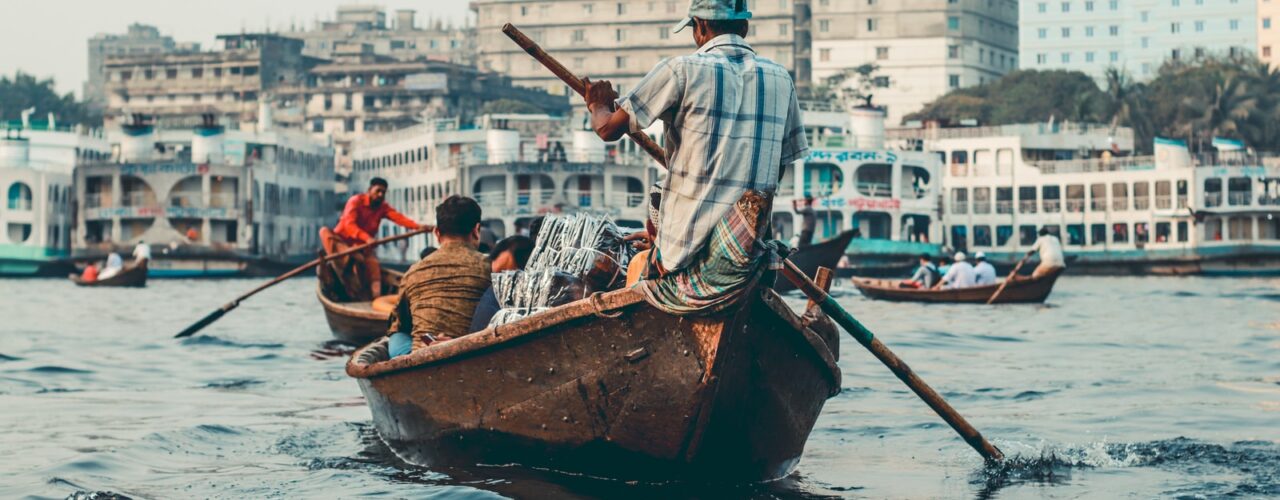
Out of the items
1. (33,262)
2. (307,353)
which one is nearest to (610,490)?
(307,353)

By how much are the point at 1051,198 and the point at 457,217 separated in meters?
56.6

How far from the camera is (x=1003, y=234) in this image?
215ft

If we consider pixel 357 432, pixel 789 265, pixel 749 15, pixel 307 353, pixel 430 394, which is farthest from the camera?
pixel 307 353

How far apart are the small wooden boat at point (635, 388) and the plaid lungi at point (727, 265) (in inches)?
5.2

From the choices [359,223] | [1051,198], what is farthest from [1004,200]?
[359,223]

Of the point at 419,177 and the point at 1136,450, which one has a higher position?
the point at 419,177

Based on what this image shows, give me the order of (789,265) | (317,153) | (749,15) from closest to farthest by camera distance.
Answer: (749,15) < (789,265) < (317,153)

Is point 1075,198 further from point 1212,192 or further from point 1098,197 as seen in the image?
point 1212,192

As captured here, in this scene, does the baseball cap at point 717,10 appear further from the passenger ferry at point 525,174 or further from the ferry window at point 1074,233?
the ferry window at point 1074,233

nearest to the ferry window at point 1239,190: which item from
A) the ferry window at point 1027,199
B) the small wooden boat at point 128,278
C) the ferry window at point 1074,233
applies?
the ferry window at point 1074,233

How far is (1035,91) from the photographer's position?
8750cm

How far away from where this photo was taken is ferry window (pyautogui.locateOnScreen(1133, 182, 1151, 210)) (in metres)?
61.2

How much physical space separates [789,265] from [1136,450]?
3.08m

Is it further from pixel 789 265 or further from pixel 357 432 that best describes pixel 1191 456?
pixel 357 432
